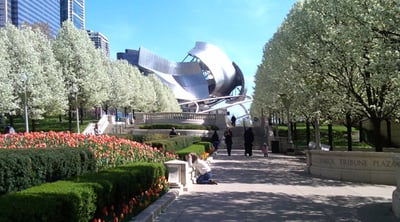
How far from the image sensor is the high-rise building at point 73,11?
11881 centimetres

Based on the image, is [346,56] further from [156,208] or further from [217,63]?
[217,63]

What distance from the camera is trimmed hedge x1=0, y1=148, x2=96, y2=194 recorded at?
684 centimetres

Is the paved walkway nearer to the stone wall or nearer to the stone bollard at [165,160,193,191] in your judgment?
the stone bollard at [165,160,193,191]

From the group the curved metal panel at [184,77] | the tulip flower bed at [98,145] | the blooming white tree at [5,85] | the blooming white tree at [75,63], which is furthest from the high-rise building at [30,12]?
the tulip flower bed at [98,145]

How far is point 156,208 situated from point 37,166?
7.69 ft

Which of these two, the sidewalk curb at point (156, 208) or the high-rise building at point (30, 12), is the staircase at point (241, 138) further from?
the high-rise building at point (30, 12)

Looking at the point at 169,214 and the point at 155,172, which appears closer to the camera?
the point at 169,214

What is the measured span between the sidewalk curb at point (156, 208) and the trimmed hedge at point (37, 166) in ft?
5.36

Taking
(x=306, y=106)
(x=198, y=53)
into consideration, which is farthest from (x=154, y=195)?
(x=198, y=53)

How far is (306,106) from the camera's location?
2545cm

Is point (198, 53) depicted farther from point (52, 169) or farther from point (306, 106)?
point (52, 169)

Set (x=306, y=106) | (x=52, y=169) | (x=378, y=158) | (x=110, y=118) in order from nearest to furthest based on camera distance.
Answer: (x=52, y=169), (x=378, y=158), (x=306, y=106), (x=110, y=118)

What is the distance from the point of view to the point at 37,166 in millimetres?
7684

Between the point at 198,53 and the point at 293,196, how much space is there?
12338 centimetres
